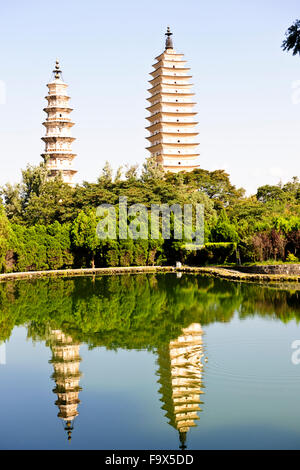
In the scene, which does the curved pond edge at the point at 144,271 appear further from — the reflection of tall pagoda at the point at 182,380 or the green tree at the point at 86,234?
the reflection of tall pagoda at the point at 182,380

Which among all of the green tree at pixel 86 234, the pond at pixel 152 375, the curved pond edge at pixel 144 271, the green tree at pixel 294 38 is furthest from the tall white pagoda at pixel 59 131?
the green tree at pixel 294 38

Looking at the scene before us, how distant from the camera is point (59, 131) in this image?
4122cm

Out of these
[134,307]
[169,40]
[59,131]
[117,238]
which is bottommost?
[134,307]

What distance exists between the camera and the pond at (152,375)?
17.3 ft

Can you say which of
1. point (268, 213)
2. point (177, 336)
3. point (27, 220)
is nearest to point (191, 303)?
point (177, 336)

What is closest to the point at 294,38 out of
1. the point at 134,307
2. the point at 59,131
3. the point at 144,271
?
the point at 134,307

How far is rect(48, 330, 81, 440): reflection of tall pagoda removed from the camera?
5914 millimetres

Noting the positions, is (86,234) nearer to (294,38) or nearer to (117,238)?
(117,238)

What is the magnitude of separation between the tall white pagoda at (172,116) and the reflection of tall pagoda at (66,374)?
33381 mm

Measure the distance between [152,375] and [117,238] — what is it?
18.2 metres

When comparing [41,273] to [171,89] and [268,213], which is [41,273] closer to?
[268,213]

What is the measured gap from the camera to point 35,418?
576 centimetres

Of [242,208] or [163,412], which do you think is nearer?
[163,412]

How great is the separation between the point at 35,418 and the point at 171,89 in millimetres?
40392
